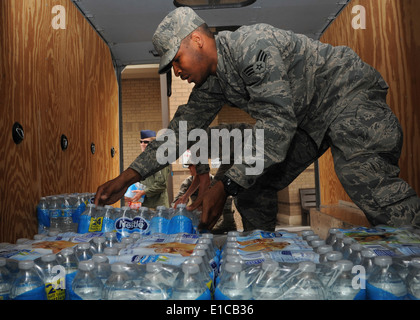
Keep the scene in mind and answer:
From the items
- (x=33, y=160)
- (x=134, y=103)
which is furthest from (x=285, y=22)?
(x=134, y=103)

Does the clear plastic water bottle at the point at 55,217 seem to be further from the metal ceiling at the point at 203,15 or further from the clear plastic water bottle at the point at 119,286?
the metal ceiling at the point at 203,15

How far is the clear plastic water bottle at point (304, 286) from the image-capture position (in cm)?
89

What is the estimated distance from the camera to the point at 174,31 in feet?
6.51

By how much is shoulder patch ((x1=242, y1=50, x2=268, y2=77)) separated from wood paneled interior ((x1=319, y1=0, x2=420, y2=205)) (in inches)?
48.9

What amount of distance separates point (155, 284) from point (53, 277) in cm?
30

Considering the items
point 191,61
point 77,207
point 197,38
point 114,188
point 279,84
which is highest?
point 197,38

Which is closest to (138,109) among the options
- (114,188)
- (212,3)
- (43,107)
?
(212,3)

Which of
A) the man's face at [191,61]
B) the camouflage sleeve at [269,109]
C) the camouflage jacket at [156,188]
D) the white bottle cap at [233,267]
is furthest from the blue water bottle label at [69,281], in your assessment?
the camouflage jacket at [156,188]

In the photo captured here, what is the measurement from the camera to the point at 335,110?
214 cm

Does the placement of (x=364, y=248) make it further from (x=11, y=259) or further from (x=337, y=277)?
(x=11, y=259)

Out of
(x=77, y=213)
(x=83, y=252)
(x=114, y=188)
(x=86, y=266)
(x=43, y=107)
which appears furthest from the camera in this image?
(x=43, y=107)

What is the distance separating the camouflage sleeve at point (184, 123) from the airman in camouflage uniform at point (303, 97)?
10 centimetres

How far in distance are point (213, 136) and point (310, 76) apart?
5.75 feet

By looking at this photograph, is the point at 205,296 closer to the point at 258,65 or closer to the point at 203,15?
the point at 258,65
